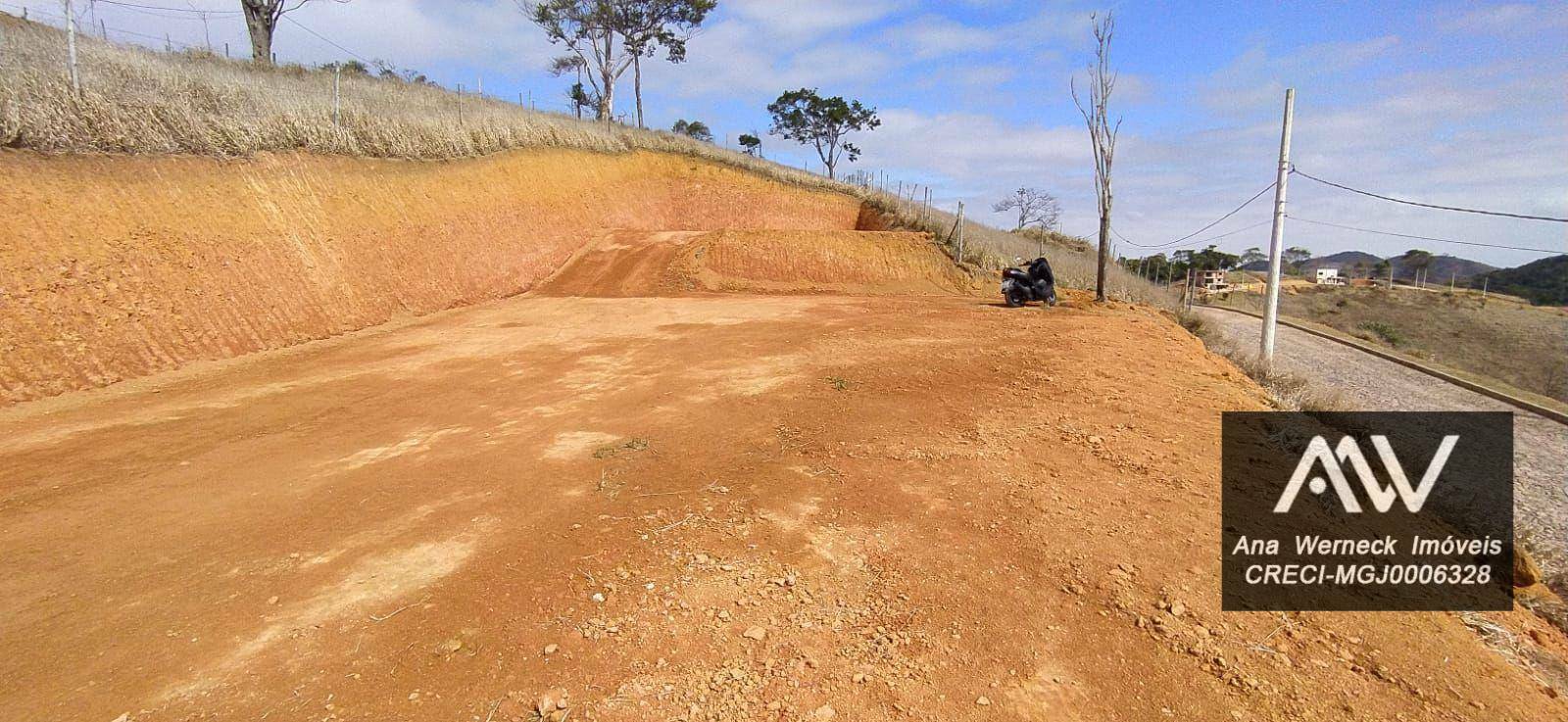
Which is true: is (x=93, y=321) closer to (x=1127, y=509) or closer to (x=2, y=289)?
(x=2, y=289)

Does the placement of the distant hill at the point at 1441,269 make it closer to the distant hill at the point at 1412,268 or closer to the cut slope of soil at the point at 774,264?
the distant hill at the point at 1412,268

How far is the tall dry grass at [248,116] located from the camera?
30.8 feet

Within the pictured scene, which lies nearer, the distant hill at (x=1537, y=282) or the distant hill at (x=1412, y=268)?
the distant hill at (x=1537, y=282)

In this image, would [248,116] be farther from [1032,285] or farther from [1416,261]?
[1416,261]

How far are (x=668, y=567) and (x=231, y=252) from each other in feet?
35.3

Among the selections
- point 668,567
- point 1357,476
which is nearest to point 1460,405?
point 1357,476

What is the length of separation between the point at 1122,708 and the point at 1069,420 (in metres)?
3.70

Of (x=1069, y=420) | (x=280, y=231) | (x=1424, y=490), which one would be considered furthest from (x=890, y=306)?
(x=280, y=231)

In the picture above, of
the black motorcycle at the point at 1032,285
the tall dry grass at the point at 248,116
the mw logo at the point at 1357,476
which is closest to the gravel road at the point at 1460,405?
the mw logo at the point at 1357,476

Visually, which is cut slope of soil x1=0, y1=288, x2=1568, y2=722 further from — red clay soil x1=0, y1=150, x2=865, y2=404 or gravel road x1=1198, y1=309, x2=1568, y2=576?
gravel road x1=1198, y1=309, x2=1568, y2=576

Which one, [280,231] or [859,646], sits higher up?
[280,231]

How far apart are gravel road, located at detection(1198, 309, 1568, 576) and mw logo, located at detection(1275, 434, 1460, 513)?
1.13 metres

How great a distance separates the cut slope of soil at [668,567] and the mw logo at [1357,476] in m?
0.61

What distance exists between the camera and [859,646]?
114 inches
